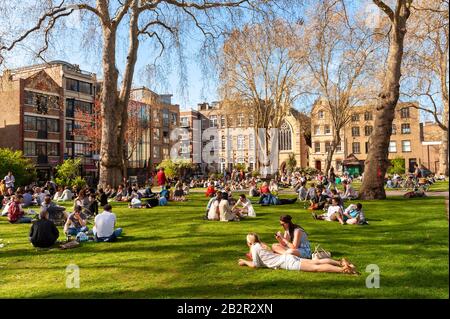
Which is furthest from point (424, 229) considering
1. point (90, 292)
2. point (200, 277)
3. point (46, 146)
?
point (46, 146)

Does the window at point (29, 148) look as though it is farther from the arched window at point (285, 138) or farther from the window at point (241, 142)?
the arched window at point (285, 138)

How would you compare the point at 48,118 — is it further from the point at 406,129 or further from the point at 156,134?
the point at 406,129

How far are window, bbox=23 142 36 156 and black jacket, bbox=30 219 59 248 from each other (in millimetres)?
42467

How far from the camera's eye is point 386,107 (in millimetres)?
20062

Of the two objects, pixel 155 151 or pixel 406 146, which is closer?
pixel 406 146

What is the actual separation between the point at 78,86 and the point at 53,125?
7362 mm

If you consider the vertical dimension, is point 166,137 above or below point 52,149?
above

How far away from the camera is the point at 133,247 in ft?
32.7

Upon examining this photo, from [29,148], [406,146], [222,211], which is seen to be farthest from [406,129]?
[222,211]

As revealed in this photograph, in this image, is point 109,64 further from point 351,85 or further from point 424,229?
point 351,85

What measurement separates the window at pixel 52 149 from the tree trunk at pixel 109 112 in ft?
113

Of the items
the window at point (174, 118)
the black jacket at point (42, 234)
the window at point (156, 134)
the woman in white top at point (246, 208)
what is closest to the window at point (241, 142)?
the window at point (174, 118)

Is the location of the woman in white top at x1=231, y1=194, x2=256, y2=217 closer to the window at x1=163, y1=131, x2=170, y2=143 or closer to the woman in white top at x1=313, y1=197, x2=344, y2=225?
the woman in white top at x1=313, y1=197, x2=344, y2=225

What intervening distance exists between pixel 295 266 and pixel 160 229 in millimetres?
6289
